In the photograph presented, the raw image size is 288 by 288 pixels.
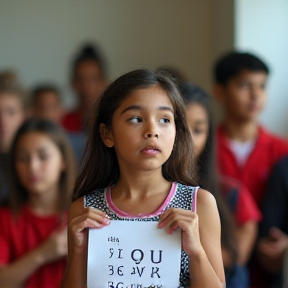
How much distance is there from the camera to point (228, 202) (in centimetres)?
217

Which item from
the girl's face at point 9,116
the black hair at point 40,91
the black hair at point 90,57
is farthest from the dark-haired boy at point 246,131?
the black hair at point 40,91

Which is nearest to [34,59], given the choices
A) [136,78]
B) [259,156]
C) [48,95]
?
[48,95]

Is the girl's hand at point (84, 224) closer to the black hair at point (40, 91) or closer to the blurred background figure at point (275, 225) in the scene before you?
the blurred background figure at point (275, 225)

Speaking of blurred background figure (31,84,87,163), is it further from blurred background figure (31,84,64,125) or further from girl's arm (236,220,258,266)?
girl's arm (236,220,258,266)

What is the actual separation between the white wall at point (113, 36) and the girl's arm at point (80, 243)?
2686 millimetres

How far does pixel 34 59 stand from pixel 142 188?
2.98m

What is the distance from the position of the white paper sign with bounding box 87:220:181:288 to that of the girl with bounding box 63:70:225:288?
0.06 ft

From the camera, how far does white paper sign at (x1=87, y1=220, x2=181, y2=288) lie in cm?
105

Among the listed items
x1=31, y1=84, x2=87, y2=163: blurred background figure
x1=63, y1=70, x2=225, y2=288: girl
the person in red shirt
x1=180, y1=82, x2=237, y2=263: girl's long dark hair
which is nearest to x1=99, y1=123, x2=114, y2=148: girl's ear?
x1=63, y1=70, x2=225, y2=288: girl

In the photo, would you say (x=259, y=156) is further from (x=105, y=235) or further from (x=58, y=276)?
(x=105, y=235)

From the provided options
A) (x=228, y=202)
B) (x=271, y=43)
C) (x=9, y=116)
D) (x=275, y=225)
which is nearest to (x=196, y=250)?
(x=228, y=202)

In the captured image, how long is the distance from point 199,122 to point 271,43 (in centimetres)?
130

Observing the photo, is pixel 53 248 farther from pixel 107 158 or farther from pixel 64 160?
pixel 107 158

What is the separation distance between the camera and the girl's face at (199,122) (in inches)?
78.8
